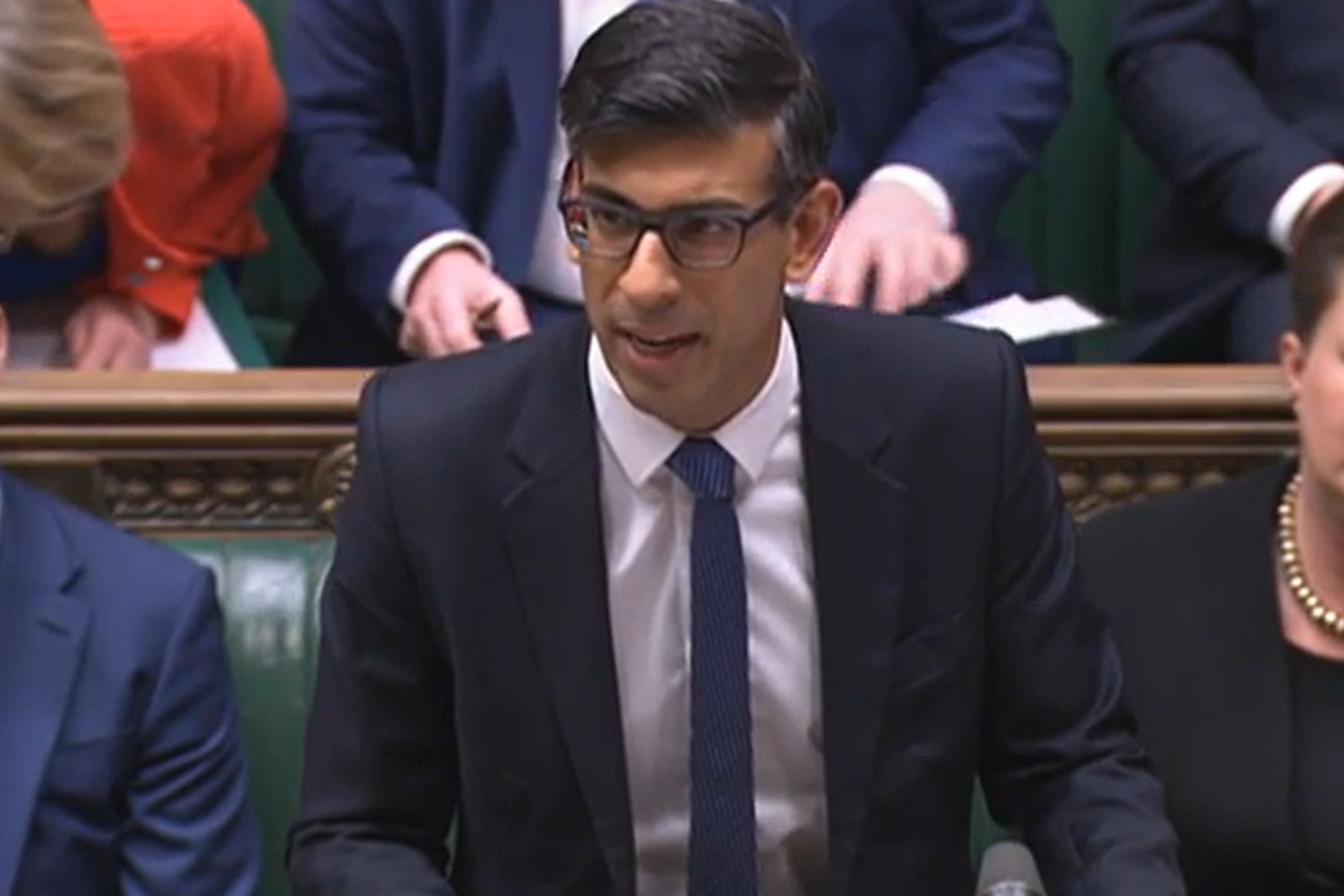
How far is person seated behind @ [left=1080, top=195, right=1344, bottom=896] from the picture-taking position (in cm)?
184

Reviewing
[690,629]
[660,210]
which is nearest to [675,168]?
[660,210]

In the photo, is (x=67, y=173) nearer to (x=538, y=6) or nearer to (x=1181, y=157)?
(x=538, y=6)

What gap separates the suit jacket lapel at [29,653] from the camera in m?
1.73

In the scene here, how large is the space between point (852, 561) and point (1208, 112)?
2.81ft

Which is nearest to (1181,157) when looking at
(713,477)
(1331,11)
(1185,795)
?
(1331,11)

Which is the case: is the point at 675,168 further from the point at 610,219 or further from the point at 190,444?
the point at 190,444

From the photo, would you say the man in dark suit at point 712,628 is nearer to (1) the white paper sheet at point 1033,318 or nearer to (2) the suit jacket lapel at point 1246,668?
(2) the suit jacket lapel at point 1246,668

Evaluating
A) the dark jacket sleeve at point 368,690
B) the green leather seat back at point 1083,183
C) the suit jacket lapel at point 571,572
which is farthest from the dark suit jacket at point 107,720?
the green leather seat back at point 1083,183

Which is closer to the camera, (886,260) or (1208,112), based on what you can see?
(886,260)

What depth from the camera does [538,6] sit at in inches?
90.0

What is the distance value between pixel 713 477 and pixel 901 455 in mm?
107

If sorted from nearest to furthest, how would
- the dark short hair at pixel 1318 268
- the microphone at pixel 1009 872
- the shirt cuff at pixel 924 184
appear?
the microphone at pixel 1009 872 → the dark short hair at pixel 1318 268 → the shirt cuff at pixel 924 184

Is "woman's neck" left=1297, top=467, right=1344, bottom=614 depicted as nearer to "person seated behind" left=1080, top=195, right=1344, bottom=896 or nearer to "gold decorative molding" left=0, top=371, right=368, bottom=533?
"person seated behind" left=1080, top=195, right=1344, bottom=896

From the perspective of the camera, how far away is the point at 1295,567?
1.88m
